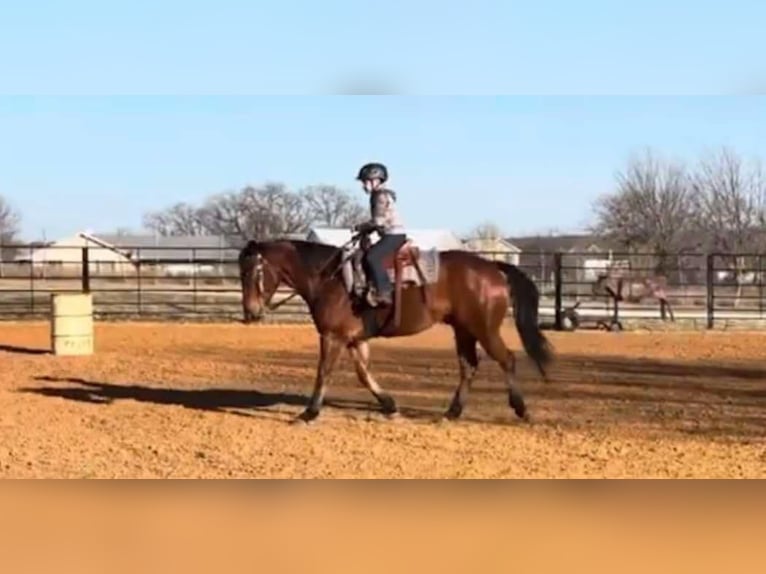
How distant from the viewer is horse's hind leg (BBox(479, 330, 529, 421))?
27.0 feet

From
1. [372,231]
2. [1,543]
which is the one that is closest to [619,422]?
[372,231]

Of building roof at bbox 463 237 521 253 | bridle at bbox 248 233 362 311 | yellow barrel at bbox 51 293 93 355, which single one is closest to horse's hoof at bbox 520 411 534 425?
bridle at bbox 248 233 362 311

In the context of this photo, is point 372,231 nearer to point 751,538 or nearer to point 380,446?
point 380,446

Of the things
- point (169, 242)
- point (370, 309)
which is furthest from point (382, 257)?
point (169, 242)

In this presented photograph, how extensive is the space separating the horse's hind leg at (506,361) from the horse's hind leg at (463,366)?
0.68 ft

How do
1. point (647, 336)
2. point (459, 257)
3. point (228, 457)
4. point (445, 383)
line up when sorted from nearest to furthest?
point (228, 457) → point (459, 257) → point (445, 383) → point (647, 336)

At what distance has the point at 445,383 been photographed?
10867mm

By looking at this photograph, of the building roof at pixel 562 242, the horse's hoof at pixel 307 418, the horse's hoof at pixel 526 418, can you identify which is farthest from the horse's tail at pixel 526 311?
the building roof at pixel 562 242

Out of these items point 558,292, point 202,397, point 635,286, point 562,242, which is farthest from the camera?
point 562,242

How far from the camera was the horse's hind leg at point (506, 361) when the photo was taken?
8.24 m

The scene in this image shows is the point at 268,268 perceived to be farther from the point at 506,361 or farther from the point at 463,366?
the point at 506,361

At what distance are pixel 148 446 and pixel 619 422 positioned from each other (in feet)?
12.3

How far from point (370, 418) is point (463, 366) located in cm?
88

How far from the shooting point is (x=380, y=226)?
7.77 meters
